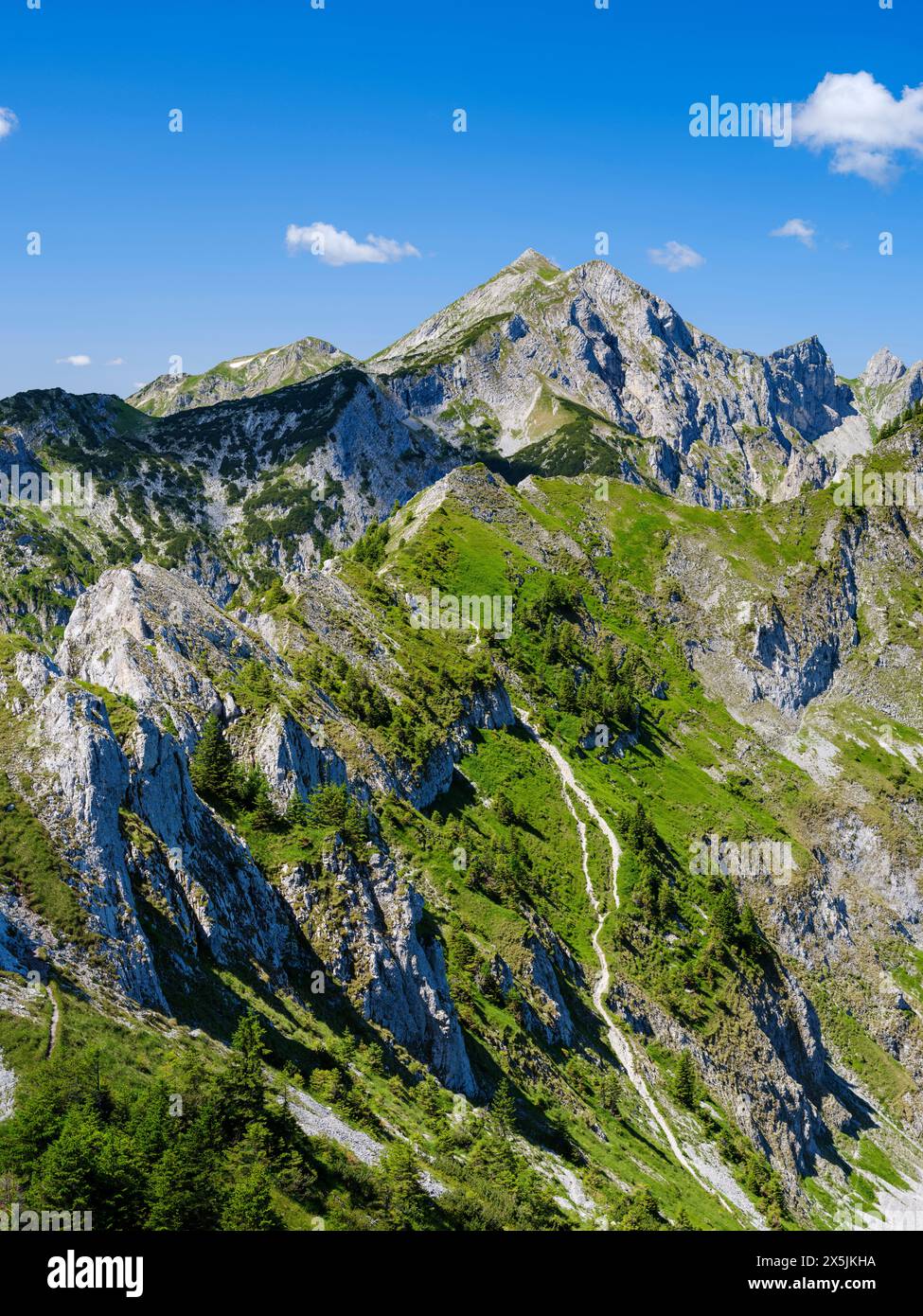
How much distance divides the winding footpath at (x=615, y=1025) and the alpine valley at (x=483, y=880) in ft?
1.98

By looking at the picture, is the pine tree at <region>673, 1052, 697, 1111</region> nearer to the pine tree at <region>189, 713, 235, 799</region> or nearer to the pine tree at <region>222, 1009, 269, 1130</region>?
the pine tree at <region>189, 713, 235, 799</region>

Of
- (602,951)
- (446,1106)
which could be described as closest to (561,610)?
(602,951)

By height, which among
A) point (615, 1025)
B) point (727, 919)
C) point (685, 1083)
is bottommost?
point (685, 1083)

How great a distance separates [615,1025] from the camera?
290 ft

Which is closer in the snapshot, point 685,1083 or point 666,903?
point 685,1083

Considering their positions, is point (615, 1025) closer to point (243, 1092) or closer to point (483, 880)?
point (483, 880)

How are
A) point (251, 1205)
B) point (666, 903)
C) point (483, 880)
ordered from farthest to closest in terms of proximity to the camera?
point (666, 903) → point (483, 880) → point (251, 1205)

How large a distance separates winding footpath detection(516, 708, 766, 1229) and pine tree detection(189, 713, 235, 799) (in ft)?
157

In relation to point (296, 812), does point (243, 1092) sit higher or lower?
lower

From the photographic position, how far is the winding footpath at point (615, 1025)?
74.2 m

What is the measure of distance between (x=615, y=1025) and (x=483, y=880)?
68.4ft

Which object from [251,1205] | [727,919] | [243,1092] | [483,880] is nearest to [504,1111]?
[243,1092]
